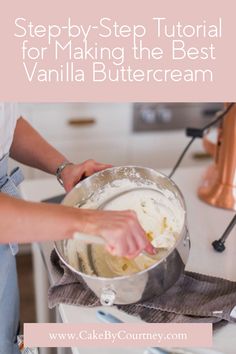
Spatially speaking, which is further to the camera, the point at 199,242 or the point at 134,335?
the point at 199,242

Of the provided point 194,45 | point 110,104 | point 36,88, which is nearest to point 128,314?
point 36,88

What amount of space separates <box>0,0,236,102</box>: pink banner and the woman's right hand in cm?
35

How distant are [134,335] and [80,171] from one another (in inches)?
11.7

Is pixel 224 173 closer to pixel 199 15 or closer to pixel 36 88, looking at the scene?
pixel 199 15

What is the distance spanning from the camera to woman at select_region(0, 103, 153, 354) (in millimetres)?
622

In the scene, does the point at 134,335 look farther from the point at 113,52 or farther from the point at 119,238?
the point at 113,52

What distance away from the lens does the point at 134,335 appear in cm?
72

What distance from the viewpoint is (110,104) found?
195cm

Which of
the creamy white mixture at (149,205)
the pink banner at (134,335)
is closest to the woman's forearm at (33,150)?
the creamy white mixture at (149,205)

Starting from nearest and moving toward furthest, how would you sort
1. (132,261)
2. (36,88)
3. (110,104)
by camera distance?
(132,261), (36,88), (110,104)

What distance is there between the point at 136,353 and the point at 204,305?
0.13 metres

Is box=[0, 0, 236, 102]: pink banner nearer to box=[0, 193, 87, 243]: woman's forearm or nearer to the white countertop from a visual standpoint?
the white countertop

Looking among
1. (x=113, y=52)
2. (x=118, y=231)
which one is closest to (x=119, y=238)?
(x=118, y=231)

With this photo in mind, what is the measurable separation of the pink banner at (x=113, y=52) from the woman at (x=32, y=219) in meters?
0.08
